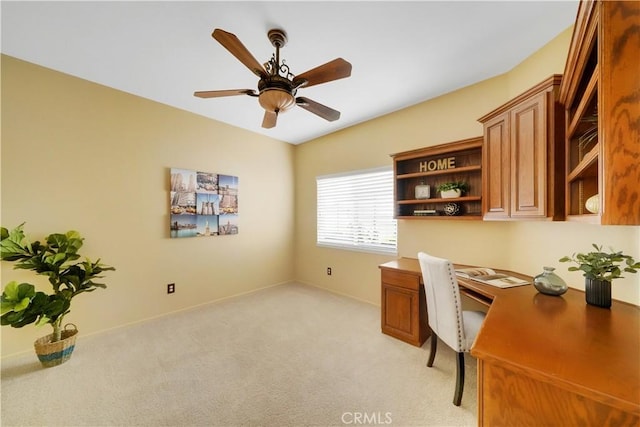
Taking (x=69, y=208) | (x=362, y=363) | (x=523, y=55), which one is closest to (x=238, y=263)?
(x=69, y=208)

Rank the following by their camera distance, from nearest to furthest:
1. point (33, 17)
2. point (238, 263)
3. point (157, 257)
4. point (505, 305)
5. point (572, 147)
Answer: point (505, 305) < point (572, 147) < point (33, 17) < point (157, 257) < point (238, 263)

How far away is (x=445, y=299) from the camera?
1662 millimetres

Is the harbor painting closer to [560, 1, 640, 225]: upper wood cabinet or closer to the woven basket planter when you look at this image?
the woven basket planter

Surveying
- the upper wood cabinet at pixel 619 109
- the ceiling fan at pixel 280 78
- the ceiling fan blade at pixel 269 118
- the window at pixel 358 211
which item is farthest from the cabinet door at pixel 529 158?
the ceiling fan blade at pixel 269 118

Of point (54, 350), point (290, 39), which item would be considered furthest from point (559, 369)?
point (54, 350)

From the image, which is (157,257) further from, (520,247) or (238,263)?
(520,247)

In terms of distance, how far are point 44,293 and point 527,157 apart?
4.15m

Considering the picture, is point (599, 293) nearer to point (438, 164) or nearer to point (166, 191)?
point (438, 164)

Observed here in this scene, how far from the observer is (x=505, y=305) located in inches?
54.6

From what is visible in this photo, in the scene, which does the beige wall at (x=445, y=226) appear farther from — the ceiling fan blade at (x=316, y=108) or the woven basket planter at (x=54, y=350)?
the woven basket planter at (x=54, y=350)

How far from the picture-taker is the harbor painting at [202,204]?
3.01 metres

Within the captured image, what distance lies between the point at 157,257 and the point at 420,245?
11.0ft

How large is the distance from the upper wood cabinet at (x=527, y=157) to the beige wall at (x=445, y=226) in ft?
1.15

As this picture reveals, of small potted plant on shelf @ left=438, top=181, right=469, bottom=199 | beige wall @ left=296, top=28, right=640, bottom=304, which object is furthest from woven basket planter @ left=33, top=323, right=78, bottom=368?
small potted plant on shelf @ left=438, top=181, right=469, bottom=199
